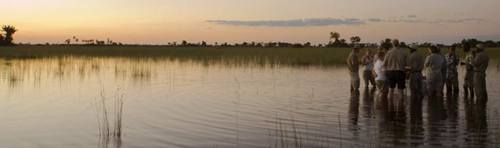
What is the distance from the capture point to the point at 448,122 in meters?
10.1

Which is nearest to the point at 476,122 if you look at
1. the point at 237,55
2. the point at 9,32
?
the point at 237,55

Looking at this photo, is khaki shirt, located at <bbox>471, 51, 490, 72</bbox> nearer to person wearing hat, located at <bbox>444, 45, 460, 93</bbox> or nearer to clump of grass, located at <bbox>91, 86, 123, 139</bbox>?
person wearing hat, located at <bbox>444, 45, 460, 93</bbox>

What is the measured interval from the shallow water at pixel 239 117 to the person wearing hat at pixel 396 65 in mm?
414

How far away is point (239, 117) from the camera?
35.6ft

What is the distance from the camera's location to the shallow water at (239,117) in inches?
326

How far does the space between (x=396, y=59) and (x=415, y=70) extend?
3.78ft

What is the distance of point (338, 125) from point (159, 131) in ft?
10.3

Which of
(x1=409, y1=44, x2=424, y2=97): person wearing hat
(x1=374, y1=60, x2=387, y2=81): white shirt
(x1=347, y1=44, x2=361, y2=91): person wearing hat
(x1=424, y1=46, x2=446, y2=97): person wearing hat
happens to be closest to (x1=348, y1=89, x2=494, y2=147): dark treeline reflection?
(x1=409, y1=44, x2=424, y2=97): person wearing hat

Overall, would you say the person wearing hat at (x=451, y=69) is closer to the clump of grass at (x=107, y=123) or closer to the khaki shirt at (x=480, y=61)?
the khaki shirt at (x=480, y=61)

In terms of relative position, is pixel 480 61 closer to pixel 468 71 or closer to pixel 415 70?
pixel 468 71

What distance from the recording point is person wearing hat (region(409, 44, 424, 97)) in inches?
539

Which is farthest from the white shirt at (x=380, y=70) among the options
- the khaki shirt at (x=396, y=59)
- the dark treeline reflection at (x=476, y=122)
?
the dark treeline reflection at (x=476, y=122)

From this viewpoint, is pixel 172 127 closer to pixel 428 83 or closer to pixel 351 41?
pixel 428 83

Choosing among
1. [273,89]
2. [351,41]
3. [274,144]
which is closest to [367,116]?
[274,144]
